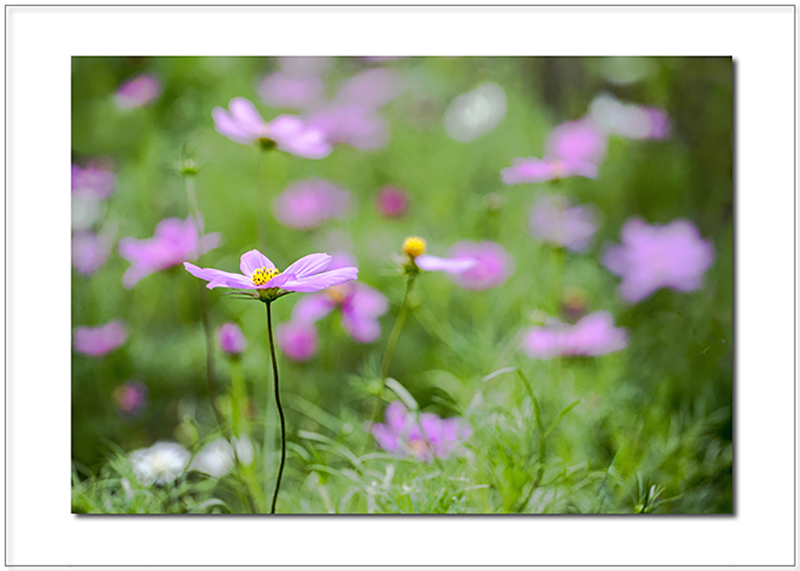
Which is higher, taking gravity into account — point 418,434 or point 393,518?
point 418,434

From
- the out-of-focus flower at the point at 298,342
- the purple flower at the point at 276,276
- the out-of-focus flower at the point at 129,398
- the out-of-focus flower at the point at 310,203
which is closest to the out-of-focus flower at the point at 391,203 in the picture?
the out-of-focus flower at the point at 310,203

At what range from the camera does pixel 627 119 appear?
1.09 m

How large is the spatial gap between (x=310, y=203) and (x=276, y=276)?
772 millimetres

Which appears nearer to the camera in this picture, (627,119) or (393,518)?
(393,518)

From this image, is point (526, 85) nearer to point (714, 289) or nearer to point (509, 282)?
point (509, 282)

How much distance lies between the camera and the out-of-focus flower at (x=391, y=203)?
1.23 metres

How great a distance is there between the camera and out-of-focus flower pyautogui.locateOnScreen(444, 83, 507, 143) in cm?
110

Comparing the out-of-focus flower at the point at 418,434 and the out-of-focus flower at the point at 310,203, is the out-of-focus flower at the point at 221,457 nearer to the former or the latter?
the out-of-focus flower at the point at 418,434

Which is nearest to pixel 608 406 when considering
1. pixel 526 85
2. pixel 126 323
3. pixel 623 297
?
pixel 623 297

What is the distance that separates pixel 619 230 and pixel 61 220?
0.93 metres

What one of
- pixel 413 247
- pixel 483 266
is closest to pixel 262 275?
pixel 413 247

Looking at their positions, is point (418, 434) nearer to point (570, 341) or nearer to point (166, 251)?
point (570, 341)

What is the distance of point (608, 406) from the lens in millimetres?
925

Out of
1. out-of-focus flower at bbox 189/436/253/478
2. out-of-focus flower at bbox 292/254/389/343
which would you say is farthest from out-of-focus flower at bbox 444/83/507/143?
out-of-focus flower at bbox 189/436/253/478
